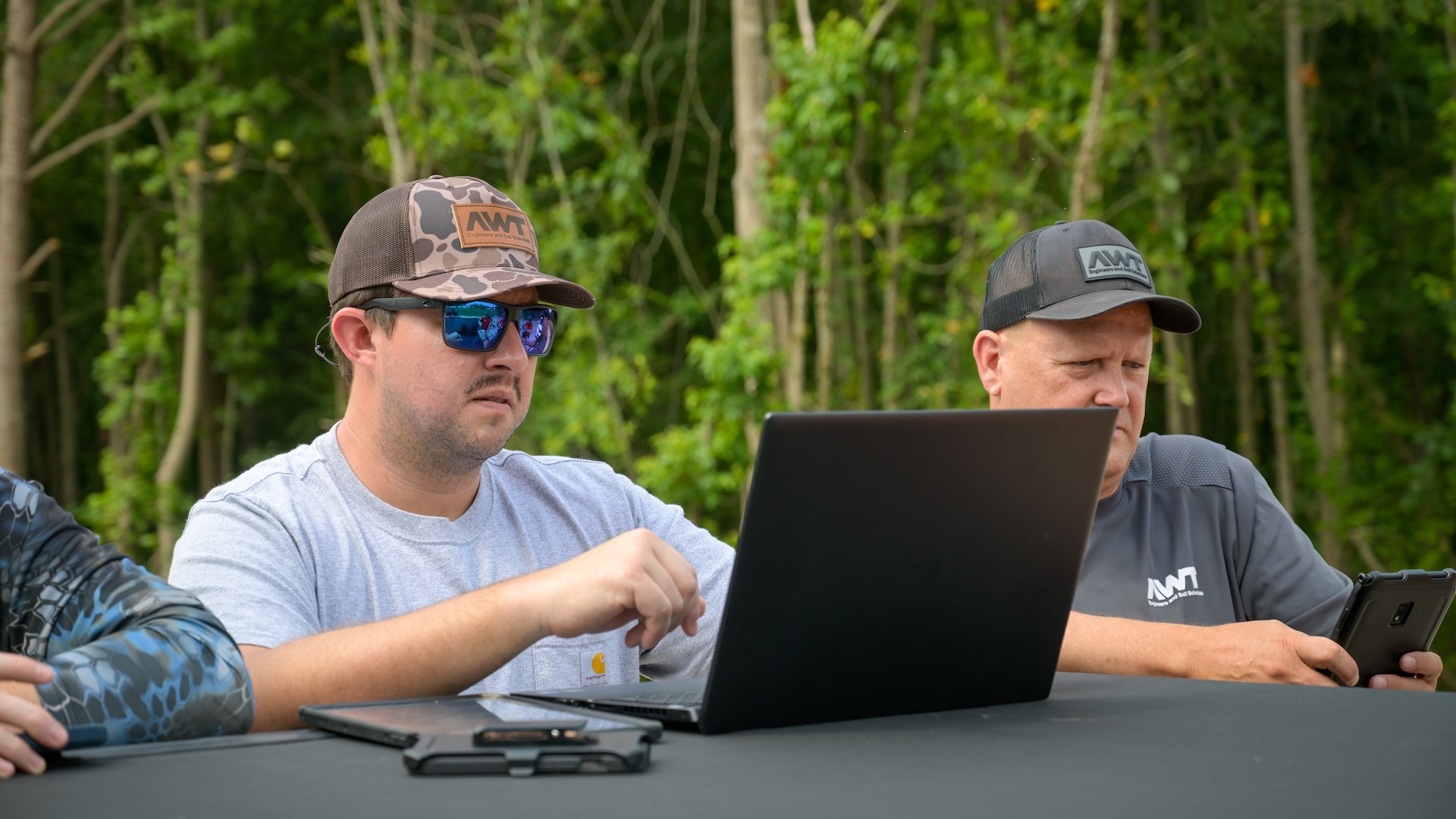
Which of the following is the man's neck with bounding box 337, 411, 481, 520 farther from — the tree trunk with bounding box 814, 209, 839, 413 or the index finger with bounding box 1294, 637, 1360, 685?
the tree trunk with bounding box 814, 209, 839, 413

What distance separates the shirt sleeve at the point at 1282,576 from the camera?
2.36 metres

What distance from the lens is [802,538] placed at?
3.95 ft

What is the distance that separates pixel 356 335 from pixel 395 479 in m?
0.23

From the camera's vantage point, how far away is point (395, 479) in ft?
6.85

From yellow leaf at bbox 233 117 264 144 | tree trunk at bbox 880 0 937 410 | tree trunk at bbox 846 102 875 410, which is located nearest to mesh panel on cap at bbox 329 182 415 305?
tree trunk at bbox 880 0 937 410

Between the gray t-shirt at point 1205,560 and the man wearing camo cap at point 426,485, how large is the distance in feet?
2.19

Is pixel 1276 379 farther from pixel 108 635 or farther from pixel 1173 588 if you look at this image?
pixel 108 635

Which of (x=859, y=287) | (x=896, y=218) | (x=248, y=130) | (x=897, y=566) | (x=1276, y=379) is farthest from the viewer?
(x=248, y=130)

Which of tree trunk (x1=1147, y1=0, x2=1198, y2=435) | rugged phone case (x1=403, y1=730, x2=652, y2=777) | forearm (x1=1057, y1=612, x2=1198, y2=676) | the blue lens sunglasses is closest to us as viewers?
rugged phone case (x1=403, y1=730, x2=652, y2=777)

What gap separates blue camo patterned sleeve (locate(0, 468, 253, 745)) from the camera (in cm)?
124

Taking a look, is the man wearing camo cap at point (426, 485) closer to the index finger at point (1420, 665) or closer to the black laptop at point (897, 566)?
the black laptop at point (897, 566)

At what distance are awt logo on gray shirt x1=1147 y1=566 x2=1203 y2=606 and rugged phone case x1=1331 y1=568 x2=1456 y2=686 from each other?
0.47 m

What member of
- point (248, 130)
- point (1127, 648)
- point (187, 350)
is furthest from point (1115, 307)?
point (187, 350)

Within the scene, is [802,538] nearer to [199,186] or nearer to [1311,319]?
[1311,319]
